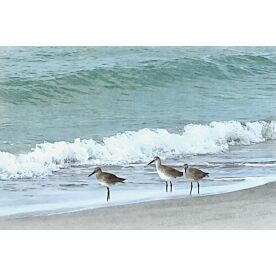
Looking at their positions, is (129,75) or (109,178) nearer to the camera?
(109,178)

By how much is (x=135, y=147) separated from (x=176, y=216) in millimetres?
421

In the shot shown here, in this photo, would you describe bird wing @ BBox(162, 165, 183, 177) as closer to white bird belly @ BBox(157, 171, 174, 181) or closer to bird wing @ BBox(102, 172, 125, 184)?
white bird belly @ BBox(157, 171, 174, 181)

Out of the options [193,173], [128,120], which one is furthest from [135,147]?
[193,173]

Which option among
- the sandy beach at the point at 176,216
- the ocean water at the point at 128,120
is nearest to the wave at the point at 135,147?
the ocean water at the point at 128,120

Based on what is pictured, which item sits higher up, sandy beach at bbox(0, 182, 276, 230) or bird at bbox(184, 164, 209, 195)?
bird at bbox(184, 164, 209, 195)

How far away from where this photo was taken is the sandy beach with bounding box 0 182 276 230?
387cm

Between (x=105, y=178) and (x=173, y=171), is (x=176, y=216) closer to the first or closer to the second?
(x=173, y=171)

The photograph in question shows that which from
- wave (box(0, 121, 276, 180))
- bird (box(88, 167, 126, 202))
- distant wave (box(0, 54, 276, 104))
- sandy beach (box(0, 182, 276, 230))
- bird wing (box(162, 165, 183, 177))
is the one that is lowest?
sandy beach (box(0, 182, 276, 230))

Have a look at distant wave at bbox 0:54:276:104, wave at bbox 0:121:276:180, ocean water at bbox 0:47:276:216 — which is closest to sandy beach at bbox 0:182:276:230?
ocean water at bbox 0:47:276:216

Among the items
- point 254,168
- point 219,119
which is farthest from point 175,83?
point 254,168

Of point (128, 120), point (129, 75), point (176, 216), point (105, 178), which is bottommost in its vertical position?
point (176, 216)

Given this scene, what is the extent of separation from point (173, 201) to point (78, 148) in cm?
57

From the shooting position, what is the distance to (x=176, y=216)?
3914 millimetres

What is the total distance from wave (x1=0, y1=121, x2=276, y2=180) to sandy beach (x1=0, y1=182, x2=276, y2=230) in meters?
0.25
